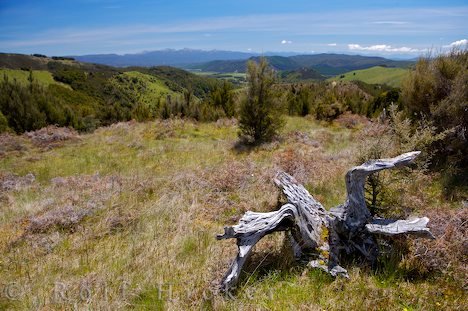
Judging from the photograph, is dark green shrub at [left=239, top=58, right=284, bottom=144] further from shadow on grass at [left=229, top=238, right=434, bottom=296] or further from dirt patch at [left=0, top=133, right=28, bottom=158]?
dirt patch at [left=0, top=133, right=28, bottom=158]

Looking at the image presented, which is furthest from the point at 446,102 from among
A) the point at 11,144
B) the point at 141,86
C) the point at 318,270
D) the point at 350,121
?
the point at 141,86

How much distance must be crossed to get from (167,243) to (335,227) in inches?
99.4

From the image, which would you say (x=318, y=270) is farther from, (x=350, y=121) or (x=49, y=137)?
(x=49, y=137)

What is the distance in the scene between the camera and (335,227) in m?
3.83

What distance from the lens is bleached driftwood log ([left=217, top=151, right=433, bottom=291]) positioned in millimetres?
3500

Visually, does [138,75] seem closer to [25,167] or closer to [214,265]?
[25,167]

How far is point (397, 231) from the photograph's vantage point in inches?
139

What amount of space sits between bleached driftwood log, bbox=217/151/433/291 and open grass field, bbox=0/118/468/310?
0.26 metres

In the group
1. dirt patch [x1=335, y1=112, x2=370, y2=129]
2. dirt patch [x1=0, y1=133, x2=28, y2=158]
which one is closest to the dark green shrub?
dirt patch [x1=335, y1=112, x2=370, y2=129]

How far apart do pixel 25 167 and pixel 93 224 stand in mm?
7858

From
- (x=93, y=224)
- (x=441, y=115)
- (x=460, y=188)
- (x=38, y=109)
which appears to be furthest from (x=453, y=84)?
(x=38, y=109)

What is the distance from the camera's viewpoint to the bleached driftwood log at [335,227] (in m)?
3.50

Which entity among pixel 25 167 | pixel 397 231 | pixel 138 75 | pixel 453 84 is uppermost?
pixel 138 75

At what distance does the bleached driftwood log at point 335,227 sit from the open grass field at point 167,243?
0.84 feet
